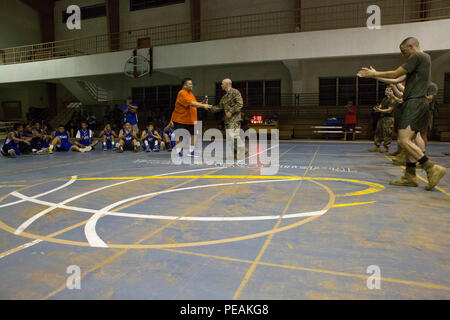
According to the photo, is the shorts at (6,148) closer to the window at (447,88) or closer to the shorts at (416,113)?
the shorts at (416,113)

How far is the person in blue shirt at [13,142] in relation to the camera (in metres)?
8.70

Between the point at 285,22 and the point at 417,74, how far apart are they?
14354mm

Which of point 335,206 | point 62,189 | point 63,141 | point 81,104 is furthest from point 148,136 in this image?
point 81,104

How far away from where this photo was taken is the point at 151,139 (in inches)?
387

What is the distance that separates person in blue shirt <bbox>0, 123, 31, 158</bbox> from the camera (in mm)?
8697

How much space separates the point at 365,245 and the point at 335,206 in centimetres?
108

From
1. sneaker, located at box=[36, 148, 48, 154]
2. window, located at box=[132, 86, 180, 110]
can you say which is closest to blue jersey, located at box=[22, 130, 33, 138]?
sneaker, located at box=[36, 148, 48, 154]

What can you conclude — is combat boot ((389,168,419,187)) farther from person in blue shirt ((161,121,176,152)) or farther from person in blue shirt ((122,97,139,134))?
person in blue shirt ((122,97,139,134))

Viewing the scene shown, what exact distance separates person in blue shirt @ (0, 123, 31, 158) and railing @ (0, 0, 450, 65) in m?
9.85

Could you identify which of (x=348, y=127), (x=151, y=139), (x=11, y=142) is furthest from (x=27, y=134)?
(x=348, y=127)

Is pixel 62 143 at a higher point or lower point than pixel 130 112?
lower

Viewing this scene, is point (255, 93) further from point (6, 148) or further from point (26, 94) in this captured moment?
point (26, 94)

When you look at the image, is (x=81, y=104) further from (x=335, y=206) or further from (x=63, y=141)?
(x=335, y=206)

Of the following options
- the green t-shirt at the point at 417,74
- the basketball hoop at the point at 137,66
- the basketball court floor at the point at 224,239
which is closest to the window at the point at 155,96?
the basketball hoop at the point at 137,66
